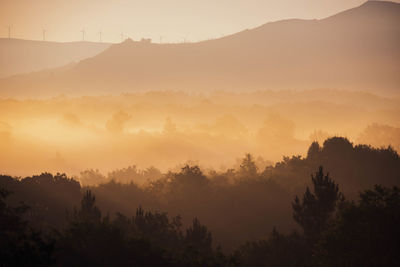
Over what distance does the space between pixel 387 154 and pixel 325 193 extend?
42.9m

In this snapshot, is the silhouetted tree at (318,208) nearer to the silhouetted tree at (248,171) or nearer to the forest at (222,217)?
the forest at (222,217)

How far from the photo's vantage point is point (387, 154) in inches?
3957

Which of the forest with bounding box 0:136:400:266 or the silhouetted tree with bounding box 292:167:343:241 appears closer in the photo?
the forest with bounding box 0:136:400:266

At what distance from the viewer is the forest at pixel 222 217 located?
41812 millimetres

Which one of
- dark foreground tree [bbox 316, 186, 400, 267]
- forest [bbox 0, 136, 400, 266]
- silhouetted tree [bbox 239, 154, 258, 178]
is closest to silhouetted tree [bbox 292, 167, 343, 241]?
forest [bbox 0, 136, 400, 266]

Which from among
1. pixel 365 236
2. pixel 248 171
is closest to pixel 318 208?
pixel 365 236

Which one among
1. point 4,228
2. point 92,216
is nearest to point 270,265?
point 92,216

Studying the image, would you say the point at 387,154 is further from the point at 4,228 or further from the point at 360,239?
the point at 4,228

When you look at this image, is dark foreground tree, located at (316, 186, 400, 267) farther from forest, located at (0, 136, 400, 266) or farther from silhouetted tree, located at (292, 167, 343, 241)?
silhouetted tree, located at (292, 167, 343, 241)

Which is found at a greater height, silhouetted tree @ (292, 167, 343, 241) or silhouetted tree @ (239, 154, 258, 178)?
silhouetted tree @ (239, 154, 258, 178)

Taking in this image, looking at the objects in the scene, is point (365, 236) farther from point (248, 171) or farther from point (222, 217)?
point (248, 171)

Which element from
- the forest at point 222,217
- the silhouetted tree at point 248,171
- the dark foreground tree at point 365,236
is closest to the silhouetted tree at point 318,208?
the forest at point 222,217

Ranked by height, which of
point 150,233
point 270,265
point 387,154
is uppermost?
point 387,154

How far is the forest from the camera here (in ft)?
137
